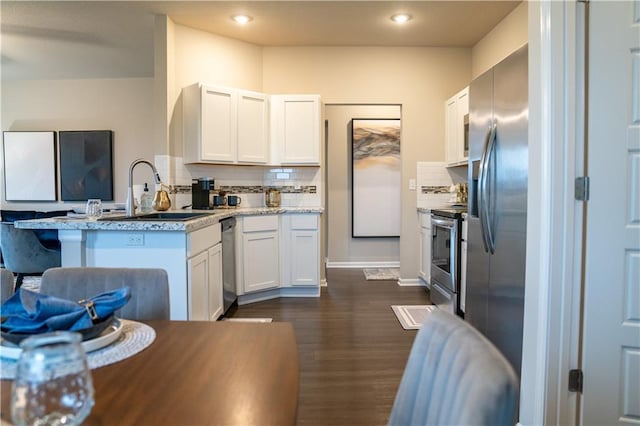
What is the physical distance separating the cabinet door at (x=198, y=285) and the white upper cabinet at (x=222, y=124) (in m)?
1.41

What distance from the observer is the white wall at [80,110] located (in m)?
5.64

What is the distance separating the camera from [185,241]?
7.86ft

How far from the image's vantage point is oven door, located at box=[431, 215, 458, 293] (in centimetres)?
333

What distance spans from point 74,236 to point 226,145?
1.89m

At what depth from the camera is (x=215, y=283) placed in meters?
3.06

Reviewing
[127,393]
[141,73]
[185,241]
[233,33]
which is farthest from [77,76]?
[127,393]

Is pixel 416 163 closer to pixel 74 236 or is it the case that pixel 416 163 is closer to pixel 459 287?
pixel 459 287

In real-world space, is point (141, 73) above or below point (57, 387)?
above

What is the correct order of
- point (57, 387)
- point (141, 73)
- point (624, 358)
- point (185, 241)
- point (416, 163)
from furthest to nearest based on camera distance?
point (141, 73) < point (416, 163) < point (185, 241) < point (624, 358) < point (57, 387)

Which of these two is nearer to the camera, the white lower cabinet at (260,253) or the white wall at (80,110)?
the white lower cabinet at (260,253)

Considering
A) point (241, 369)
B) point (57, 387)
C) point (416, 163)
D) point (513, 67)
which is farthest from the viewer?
point (416, 163)

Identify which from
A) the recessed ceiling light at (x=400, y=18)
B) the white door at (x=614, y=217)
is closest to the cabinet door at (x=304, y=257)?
the recessed ceiling light at (x=400, y=18)

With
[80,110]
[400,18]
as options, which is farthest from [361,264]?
[80,110]

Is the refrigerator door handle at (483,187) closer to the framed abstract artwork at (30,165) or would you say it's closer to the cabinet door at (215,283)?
the cabinet door at (215,283)
